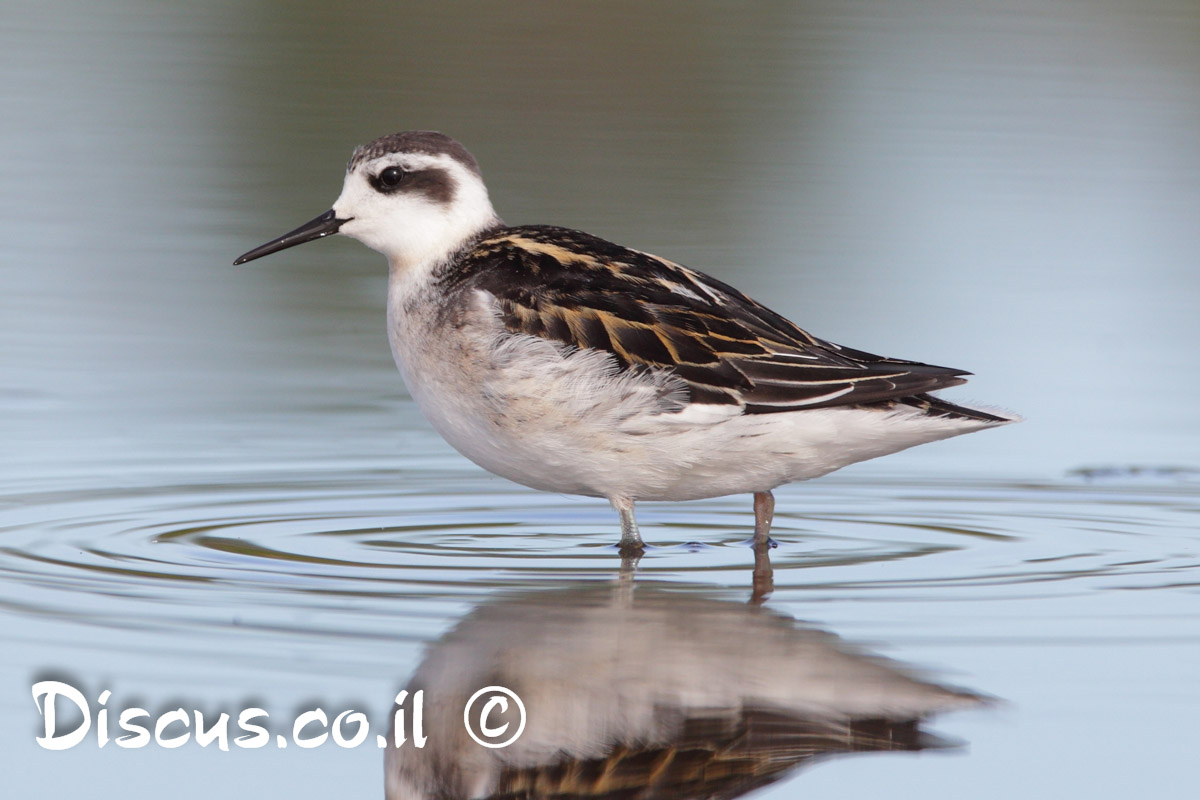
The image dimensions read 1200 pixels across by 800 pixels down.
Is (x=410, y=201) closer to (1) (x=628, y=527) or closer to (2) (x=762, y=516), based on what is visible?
(1) (x=628, y=527)

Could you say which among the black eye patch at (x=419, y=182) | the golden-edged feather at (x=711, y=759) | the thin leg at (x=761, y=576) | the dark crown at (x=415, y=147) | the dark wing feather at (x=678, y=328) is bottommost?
the golden-edged feather at (x=711, y=759)

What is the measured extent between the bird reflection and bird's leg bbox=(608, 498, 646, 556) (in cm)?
98

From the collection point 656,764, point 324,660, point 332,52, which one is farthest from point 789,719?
point 332,52

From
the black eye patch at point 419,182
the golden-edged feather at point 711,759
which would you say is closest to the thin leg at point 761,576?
the golden-edged feather at point 711,759

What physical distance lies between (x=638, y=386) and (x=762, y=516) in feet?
2.68

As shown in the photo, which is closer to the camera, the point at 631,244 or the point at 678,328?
the point at 678,328

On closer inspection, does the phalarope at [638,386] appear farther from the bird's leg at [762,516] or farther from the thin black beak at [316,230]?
the thin black beak at [316,230]

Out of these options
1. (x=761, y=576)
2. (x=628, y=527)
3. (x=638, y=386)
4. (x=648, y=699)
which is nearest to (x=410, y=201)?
(x=638, y=386)

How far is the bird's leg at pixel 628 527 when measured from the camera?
8.16 m

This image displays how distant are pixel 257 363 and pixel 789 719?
6.36m

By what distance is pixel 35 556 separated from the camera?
7.55 m

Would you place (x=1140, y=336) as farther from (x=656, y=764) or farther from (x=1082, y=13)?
(x=1082, y=13)

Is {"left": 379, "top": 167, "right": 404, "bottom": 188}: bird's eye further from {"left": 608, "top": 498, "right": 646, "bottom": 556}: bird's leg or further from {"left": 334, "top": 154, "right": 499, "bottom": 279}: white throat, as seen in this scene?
{"left": 608, "top": 498, "right": 646, "bottom": 556}: bird's leg

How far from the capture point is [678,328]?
26.9 feet
